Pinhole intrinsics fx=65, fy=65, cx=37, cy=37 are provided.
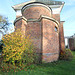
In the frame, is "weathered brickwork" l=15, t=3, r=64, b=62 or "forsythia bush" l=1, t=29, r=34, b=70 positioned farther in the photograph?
"weathered brickwork" l=15, t=3, r=64, b=62

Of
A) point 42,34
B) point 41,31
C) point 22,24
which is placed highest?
point 22,24

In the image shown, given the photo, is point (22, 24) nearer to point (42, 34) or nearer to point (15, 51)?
point (42, 34)

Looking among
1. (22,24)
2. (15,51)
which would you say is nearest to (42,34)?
(22,24)

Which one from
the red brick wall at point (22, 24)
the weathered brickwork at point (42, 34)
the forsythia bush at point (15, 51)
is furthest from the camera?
the red brick wall at point (22, 24)

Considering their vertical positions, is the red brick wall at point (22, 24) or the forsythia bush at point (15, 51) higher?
the red brick wall at point (22, 24)

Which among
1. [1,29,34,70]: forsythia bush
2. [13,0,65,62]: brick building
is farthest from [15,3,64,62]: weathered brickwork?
[1,29,34,70]: forsythia bush

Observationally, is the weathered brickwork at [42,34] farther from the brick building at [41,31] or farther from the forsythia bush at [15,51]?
the forsythia bush at [15,51]

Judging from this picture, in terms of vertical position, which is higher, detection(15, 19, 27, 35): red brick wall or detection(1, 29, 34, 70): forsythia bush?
detection(15, 19, 27, 35): red brick wall

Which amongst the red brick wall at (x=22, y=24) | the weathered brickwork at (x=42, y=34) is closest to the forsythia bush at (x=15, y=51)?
the weathered brickwork at (x=42, y=34)

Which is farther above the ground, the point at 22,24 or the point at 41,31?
the point at 22,24

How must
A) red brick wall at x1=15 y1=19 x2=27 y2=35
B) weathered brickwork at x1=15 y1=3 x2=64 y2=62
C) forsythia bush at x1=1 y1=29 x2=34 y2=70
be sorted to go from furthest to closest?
red brick wall at x1=15 y1=19 x2=27 y2=35 < weathered brickwork at x1=15 y1=3 x2=64 y2=62 < forsythia bush at x1=1 y1=29 x2=34 y2=70

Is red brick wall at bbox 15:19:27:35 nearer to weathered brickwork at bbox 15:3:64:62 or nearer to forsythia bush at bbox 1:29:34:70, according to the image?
weathered brickwork at bbox 15:3:64:62

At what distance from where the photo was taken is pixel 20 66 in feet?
20.1

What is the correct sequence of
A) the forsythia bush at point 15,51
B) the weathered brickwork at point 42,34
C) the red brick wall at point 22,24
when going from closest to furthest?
the forsythia bush at point 15,51 → the weathered brickwork at point 42,34 → the red brick wall at point 22,24
